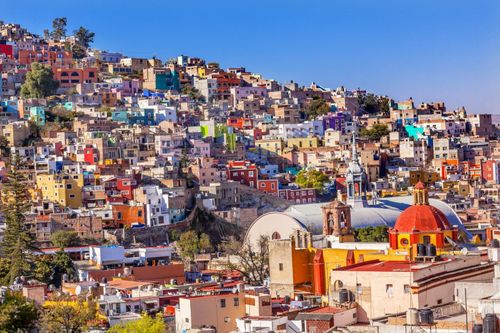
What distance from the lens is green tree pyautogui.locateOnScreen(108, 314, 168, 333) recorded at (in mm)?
22219

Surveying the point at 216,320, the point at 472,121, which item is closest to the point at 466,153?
the point at 472,121

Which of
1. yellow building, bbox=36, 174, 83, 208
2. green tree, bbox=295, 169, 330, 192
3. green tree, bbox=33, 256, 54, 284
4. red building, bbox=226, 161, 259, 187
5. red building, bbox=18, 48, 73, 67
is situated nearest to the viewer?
green tree, bbox=33, 256, 54, 284

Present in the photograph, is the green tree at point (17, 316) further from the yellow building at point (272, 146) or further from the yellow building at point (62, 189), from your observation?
the yellow building at point (272, 146)

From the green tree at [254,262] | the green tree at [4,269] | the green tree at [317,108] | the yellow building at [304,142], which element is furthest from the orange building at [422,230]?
the green tree at [317,108]

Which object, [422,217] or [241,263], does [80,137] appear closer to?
[241,263]

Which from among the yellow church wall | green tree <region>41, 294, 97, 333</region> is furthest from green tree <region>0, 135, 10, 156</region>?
green tree <region>41, 294, 97, 333</region>

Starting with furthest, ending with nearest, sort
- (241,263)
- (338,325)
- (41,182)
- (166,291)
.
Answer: (41,182) < (241,263) < (166,291) < (338,325)

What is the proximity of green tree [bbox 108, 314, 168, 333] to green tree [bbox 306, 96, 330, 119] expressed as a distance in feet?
174

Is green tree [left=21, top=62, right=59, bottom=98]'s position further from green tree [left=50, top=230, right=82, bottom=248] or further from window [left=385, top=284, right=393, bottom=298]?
window [left=385, top=284, right=393, bottom=298]

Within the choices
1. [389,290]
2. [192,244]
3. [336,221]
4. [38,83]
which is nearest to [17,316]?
[389,290]

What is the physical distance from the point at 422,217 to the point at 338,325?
961 centimetres

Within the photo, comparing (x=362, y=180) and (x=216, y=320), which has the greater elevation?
(x=362, y=180)

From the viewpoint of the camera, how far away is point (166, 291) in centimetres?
2917

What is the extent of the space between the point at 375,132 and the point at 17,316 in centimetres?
4848
